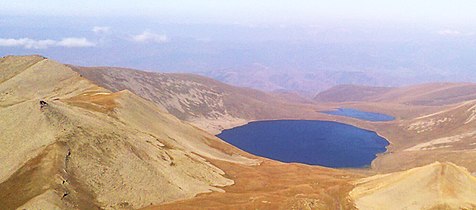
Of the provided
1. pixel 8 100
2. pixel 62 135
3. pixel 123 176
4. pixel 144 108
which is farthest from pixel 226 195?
pixel 8 100

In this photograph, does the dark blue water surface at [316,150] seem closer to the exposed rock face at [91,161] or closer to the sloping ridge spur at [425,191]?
the exposed rock face at [91,161]

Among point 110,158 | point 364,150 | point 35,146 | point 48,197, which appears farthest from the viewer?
point 364,150

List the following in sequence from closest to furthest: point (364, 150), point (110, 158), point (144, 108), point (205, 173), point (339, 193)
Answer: point (110, 158)
point (339, 193)
point (205, 173)
point (144, 108)
point (364, 150)

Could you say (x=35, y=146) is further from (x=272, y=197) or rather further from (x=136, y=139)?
(x=272, y=197)

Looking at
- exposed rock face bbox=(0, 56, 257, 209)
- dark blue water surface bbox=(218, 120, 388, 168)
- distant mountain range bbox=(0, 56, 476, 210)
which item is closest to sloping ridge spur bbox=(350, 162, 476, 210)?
distant mountain range bbox=(0, 56, 476, 210)

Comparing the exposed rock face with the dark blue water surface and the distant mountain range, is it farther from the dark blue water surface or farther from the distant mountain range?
the dark blue water surface

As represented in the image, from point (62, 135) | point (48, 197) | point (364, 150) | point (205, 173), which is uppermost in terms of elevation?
point (62, 135)
